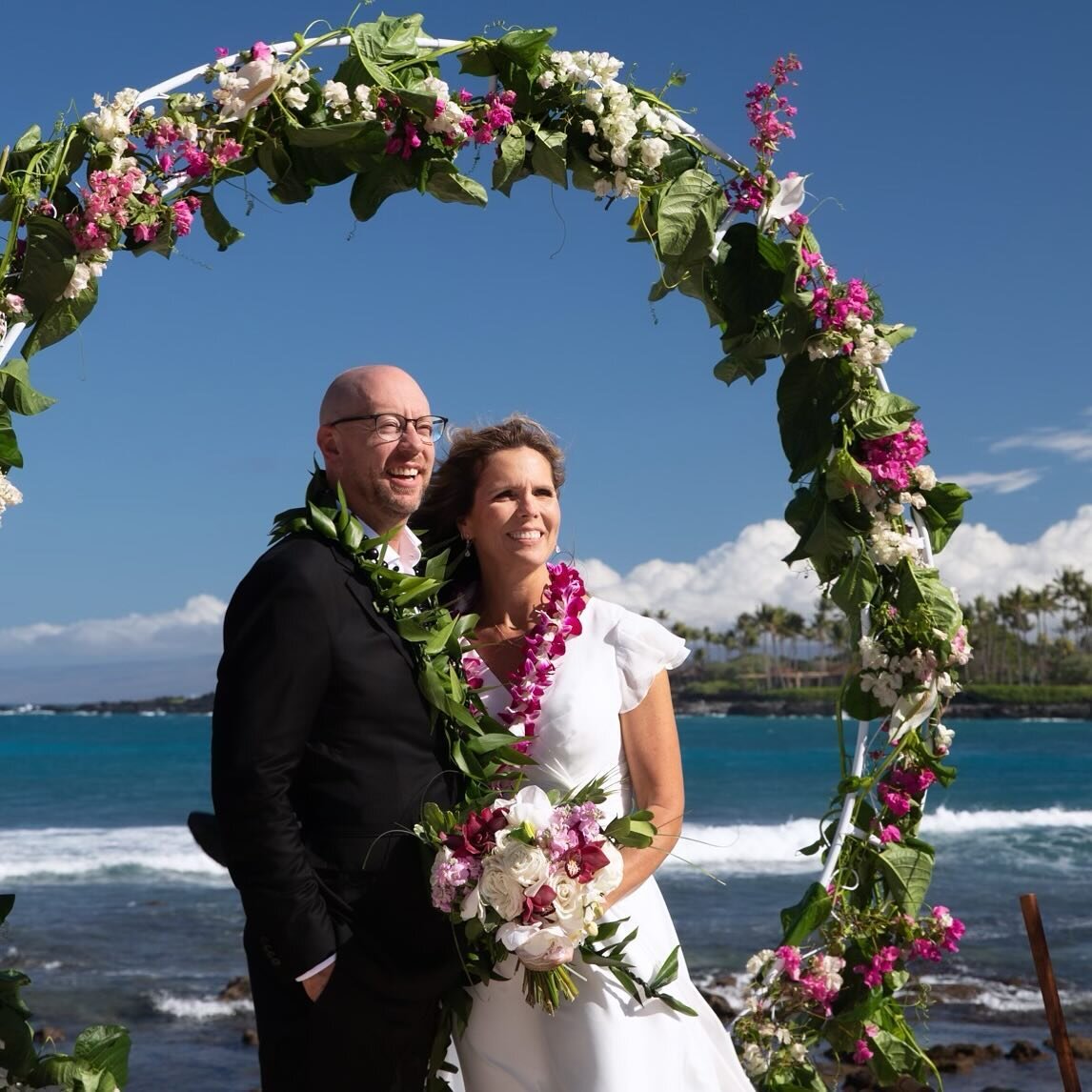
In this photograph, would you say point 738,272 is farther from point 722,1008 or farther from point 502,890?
point 722,1008

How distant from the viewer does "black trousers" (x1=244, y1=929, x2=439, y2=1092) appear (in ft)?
10.3

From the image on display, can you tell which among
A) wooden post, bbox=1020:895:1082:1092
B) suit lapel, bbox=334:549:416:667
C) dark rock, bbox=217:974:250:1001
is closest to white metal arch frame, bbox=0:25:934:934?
wooden post, bbox=1020:895:1082:1092

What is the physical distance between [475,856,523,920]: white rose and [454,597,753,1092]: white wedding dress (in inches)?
14.1

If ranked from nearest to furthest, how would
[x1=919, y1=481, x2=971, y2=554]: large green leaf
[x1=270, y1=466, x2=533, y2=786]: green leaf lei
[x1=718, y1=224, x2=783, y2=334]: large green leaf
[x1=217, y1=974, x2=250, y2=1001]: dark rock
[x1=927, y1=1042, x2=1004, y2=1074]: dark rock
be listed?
1. [x1=270, y1=466, x2=533, y2=786]: green leaf lei
2. [x1=718, y1=224, x2=783, y2=334]: large green leaf
3. [x1=919, y1=481, x2=971, y2=554]: large green leaf
4. [x1=927, y1=1042, x2=1004, y2=1074]: dark rock
5. [x1=217, y1=974, x2=250, y2=1001]: dark rock

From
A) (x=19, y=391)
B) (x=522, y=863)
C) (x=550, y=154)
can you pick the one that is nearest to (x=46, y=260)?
(x=19, y=391)

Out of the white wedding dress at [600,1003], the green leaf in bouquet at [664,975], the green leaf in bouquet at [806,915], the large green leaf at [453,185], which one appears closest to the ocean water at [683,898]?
the green leaf in bouquet at [664,975]

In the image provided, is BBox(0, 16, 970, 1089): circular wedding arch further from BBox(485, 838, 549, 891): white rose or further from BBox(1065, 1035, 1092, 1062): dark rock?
BBox(1065, 1035, 1092, 1062): dark rock

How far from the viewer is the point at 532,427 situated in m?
3.81

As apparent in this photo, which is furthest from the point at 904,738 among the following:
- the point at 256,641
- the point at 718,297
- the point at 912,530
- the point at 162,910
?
the point at 162,910

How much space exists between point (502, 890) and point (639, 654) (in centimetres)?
89

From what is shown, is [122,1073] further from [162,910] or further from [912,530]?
[162,910]

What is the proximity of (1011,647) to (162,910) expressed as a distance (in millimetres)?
82299

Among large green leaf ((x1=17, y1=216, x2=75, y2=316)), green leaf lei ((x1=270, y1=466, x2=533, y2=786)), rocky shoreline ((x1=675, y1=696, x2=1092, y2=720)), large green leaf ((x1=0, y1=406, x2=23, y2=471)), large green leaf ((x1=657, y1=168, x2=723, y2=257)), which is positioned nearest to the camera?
green leaf lei ((x1=270, y1=466, x2=533, y2=786))

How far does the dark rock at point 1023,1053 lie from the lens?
8.84 meters
